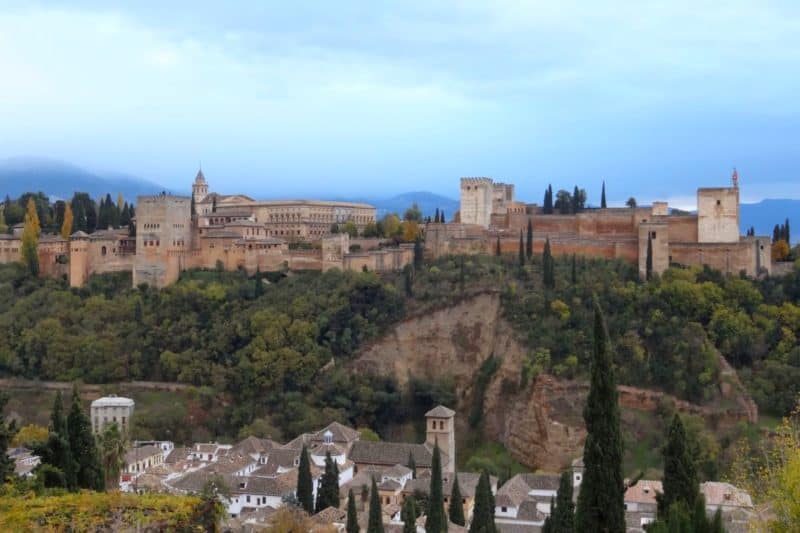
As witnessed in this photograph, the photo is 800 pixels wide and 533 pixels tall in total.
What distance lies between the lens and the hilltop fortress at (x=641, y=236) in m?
45.2

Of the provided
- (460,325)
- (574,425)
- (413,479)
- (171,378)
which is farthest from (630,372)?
(171,378)

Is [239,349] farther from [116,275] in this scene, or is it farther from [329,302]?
[116,275]

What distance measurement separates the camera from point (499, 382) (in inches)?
1695

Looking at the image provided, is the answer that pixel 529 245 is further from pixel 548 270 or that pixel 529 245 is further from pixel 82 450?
pixel 82 450

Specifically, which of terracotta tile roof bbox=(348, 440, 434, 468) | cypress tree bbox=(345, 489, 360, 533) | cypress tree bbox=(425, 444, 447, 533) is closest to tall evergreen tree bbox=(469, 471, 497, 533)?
cypress tree bbox=(425, 444, 447, 533)

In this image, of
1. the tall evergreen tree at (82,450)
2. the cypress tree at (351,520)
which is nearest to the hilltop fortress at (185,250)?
the cypress tree at (351,520)

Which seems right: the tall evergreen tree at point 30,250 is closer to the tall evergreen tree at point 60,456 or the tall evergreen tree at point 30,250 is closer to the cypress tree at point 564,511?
the tall evergreen tree at point 60,456

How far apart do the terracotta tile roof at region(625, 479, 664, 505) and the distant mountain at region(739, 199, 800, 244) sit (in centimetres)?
8820

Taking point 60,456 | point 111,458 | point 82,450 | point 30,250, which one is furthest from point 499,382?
point 60,456

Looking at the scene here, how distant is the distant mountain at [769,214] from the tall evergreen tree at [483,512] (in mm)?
94355

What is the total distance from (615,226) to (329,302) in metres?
14.2

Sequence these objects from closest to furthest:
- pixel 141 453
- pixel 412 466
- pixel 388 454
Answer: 1. pixel 412 466
2. pixel 388 454
3. pixel 141 453

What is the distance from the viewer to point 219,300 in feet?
157

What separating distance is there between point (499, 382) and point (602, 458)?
26.0 m
